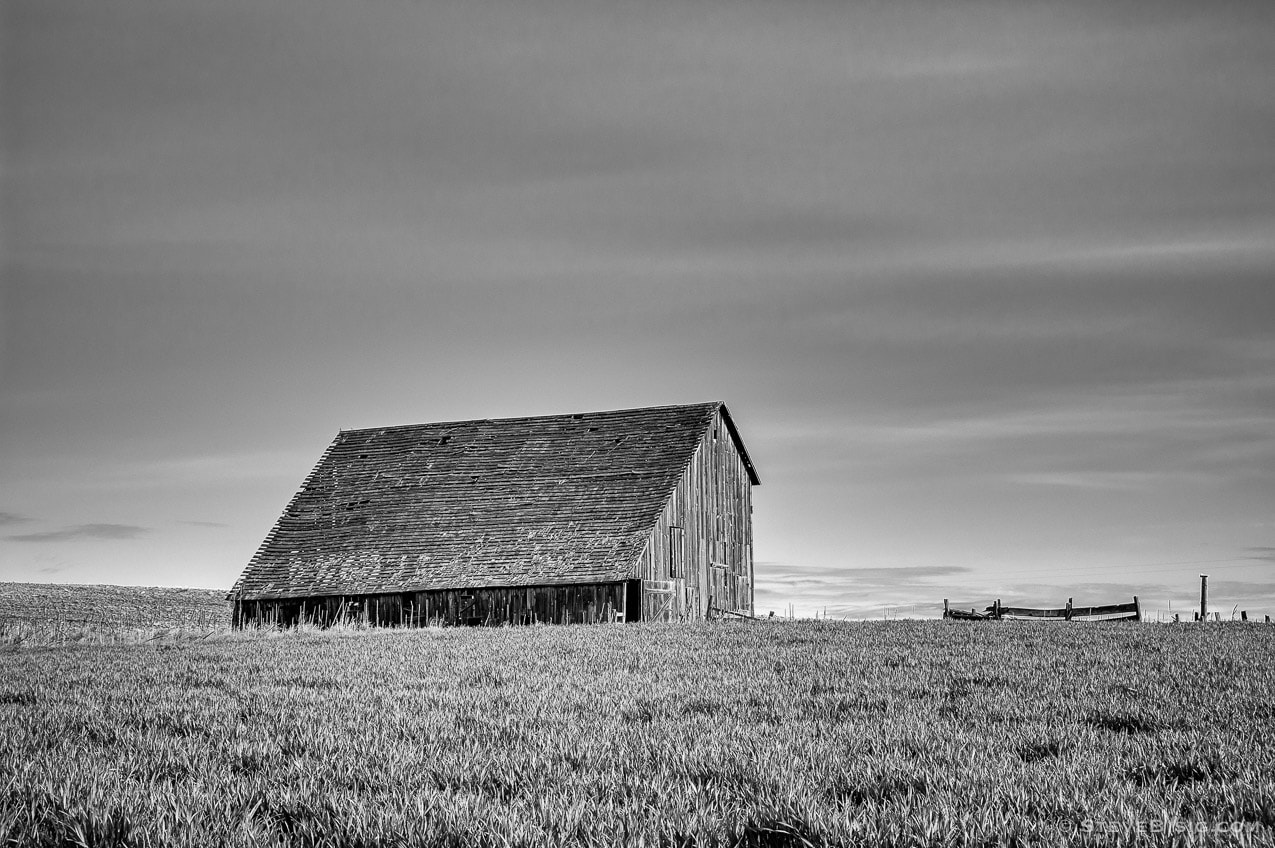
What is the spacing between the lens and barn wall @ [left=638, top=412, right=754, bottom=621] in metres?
38.3

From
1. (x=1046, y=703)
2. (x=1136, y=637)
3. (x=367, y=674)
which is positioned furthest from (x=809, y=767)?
(x=1136, y=637)

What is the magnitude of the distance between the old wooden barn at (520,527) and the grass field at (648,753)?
21.3 m

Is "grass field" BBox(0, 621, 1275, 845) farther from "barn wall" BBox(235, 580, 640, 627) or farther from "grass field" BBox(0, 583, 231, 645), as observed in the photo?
"barn wall" BBox(235, 580, 640, 627)

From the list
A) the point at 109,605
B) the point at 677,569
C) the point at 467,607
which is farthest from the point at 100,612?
the point at 677,569

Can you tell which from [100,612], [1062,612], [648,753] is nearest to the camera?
[648,753]

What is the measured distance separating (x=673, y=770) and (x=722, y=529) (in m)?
37.9

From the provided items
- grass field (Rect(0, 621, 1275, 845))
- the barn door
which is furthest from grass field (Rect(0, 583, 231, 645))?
the barn door

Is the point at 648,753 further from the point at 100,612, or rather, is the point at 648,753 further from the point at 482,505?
the point at 100,612

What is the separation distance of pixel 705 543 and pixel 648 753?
35.3 m

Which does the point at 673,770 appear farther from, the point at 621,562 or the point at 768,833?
the point at 621,562

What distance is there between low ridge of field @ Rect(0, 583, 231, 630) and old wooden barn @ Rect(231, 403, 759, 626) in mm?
6307

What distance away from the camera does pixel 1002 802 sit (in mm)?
5863

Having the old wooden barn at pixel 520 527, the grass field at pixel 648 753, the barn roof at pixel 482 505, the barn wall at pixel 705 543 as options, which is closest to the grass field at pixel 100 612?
the old wooden barn at pixel 520 527

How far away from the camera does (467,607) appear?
1499 inches
